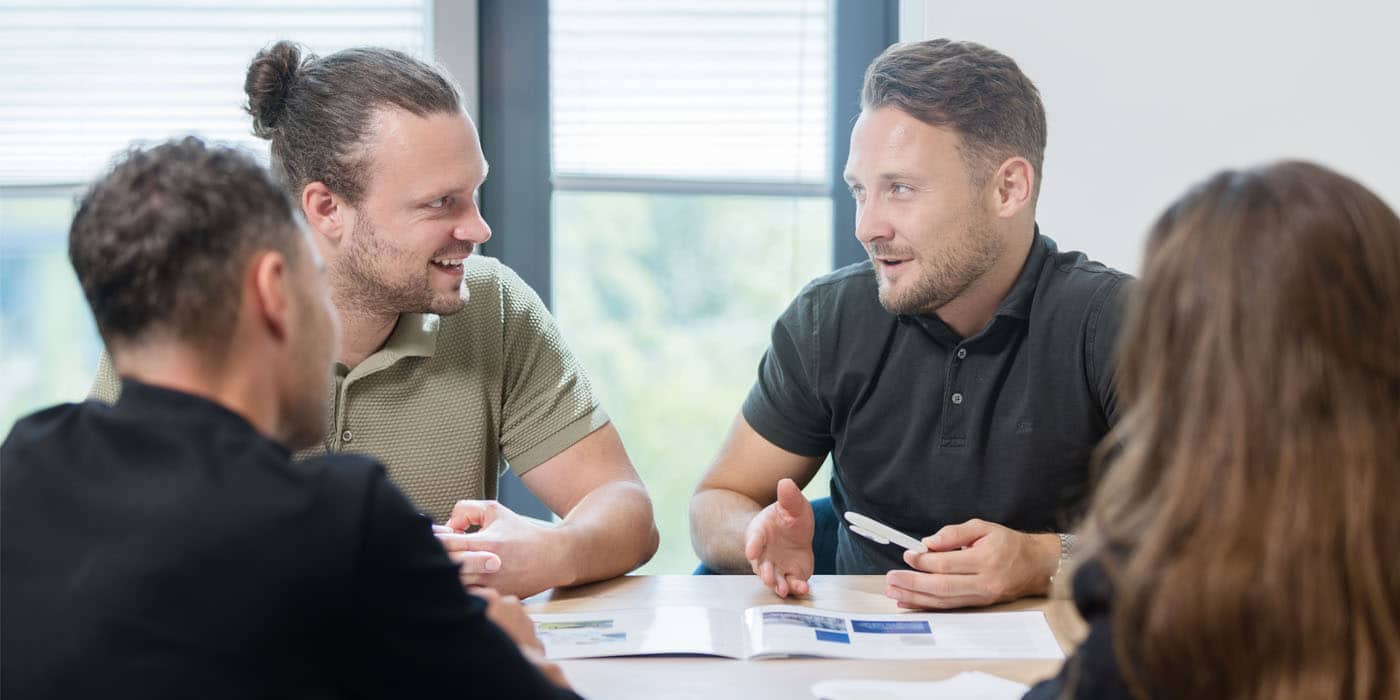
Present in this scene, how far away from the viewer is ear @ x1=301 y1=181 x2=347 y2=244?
2.09 meters

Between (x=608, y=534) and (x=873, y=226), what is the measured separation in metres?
0.71

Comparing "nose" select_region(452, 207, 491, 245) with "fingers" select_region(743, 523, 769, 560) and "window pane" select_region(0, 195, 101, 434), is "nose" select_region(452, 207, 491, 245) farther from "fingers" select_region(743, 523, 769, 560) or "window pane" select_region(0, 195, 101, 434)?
"window pane" select_region(0, 195, 101, 434)

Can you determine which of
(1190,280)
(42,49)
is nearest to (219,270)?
(1190,280)

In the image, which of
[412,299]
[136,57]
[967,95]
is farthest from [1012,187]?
[136,57]

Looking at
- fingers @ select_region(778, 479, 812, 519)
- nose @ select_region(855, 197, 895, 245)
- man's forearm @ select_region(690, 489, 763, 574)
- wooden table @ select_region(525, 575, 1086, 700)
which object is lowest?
man's forearm @ select_region(690, 489, 763, 574)

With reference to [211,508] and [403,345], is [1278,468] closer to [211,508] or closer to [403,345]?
[211,508]

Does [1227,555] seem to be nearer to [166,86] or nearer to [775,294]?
[775,294]

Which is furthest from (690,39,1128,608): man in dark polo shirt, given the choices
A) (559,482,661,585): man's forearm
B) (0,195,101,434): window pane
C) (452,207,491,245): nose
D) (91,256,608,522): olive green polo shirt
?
(0,195,101,434): window pane

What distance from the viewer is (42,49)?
3088 millimetres

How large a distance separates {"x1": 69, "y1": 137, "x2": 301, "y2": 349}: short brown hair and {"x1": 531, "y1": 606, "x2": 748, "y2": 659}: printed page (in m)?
0.63

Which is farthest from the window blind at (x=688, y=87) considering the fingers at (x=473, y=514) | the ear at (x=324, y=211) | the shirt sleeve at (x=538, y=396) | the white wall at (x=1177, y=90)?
the fingers at (x=473, y=514)

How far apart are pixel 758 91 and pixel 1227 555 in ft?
7.62

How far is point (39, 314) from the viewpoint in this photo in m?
3.21

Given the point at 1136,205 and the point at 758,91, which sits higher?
the point at 758,91
